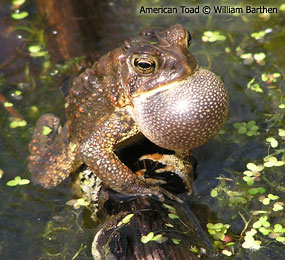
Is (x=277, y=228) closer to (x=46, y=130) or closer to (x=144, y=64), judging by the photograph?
(x=144, y=64)

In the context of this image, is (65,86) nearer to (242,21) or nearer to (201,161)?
(201,161)

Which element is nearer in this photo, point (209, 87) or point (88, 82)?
point (209, 87)

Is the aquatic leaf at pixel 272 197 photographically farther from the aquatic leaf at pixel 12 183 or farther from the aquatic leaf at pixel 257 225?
the aquatic leaf at pixel 12 183

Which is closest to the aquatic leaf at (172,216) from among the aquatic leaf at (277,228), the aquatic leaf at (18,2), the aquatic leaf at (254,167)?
the aquatic leaf at (277,228)

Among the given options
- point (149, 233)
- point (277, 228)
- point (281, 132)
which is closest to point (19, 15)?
point (281, 132)

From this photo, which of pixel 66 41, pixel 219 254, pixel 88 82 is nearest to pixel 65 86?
pixel 66 41
